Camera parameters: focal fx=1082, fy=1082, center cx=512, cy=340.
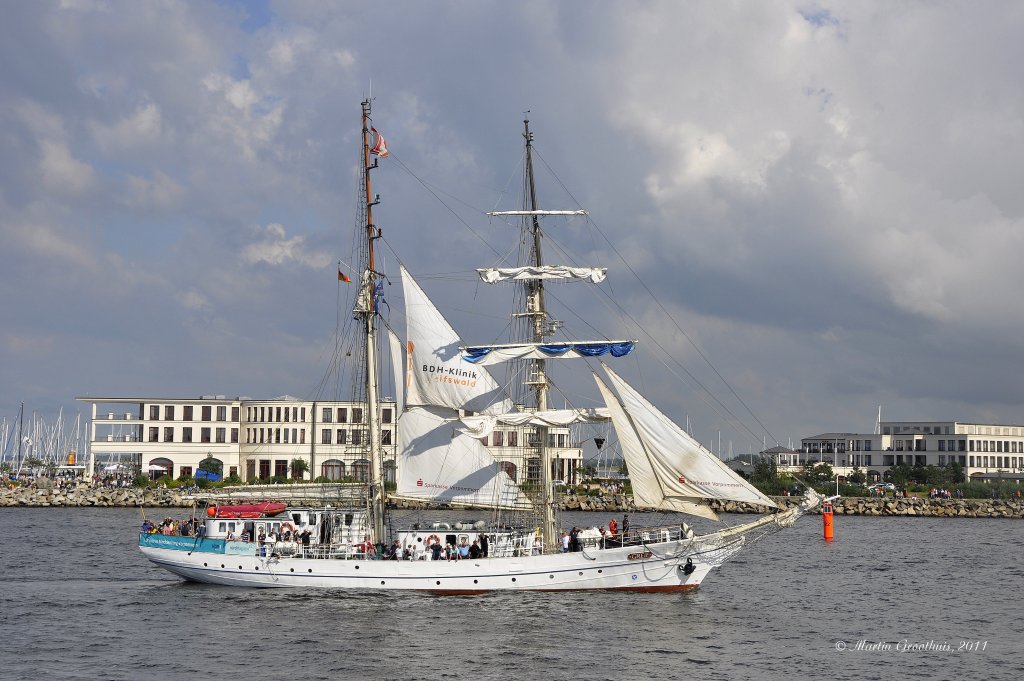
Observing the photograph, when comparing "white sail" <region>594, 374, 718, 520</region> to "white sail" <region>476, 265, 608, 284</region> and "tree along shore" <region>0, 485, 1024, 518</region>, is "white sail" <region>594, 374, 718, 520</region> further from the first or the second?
"tree along shore" <region>0, 485, 1024, 518</region>

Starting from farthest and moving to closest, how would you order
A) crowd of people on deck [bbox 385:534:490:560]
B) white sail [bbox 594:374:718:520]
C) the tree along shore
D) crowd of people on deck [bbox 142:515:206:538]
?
the tree along shore, crowd of people on deck [bbox 142:515:206:538], white sail [bbox 594:374:718:520], crowd of people on deck [bbox 385:534:490:560]

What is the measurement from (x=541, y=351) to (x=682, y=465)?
386 inches

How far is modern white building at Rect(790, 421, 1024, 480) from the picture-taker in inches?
7106

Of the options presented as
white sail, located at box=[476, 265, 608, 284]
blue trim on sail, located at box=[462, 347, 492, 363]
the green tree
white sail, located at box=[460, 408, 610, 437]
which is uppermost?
white sail, located at box=[476, 265, 608, 284]

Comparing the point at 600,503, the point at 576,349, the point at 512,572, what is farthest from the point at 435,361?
the point at 600,503

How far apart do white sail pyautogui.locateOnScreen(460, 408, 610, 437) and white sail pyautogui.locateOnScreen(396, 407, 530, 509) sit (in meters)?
0.58

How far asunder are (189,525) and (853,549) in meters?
47.8

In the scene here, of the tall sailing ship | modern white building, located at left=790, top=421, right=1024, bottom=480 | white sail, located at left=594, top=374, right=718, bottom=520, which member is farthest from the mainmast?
modern white building, located at left=790, top=421, right=1024, bottom=480

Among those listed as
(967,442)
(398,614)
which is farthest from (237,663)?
(967,442)

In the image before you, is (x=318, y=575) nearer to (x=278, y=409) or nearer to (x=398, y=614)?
(x=398, y=614)

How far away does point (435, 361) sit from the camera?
2222 inches

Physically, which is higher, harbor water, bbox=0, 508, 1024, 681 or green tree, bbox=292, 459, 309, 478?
green tree, bbox=292, 459, 309, 478

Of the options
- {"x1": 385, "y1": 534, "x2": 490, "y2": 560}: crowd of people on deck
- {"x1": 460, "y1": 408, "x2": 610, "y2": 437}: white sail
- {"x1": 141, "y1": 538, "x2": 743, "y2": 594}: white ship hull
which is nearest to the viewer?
{"x1": 141, "y1": 538, "x2": 743, "y2": 594}: white ship hull

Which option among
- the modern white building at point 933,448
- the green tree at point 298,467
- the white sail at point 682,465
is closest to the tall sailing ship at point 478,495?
the white sail at point 682,465
